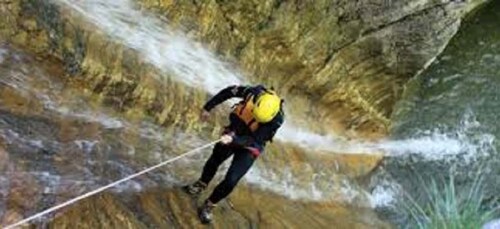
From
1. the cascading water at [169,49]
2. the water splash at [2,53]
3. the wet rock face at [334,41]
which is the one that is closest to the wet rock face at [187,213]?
the cascading water at [169,49]

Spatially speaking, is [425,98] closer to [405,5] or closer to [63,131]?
[405,5]

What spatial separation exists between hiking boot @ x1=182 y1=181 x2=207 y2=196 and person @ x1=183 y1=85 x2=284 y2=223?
0.94 feet

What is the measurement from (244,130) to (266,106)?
1.57 ft

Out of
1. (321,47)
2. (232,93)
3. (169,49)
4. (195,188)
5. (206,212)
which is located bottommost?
(206,212)

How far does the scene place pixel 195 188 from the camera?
A: 8.92m

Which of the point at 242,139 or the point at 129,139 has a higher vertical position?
the point at 242,139

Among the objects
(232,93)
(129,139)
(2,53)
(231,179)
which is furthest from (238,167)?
(2,53)

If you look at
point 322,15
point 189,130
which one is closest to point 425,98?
point 322,15

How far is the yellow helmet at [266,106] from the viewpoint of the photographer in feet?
26.2

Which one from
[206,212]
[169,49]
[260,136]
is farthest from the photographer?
[169,49]

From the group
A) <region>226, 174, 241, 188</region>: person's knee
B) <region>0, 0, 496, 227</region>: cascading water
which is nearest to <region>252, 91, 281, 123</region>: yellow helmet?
<region>226, 174, 241, 188</region>: person's knee

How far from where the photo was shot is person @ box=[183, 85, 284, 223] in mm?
8039

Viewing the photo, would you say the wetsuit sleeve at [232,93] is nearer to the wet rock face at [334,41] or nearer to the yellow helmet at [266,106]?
the yellow helmet at [266,106]

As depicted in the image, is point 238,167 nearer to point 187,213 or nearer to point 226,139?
point 226,139
